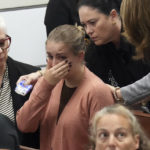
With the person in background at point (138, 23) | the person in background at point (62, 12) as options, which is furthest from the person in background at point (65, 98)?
the person in background at point (62, 12)

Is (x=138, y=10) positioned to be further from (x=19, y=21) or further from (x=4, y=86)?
(x=19, y=21)

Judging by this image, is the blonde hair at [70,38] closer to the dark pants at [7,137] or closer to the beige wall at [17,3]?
the dark pants at [7,137]

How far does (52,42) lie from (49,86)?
220 mm

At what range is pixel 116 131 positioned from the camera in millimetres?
1832

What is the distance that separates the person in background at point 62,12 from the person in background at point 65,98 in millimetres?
1057

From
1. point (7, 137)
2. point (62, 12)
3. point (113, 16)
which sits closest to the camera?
point (7, 137)

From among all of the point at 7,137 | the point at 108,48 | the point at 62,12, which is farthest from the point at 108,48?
the point at 7,137

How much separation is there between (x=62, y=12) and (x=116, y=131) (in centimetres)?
163

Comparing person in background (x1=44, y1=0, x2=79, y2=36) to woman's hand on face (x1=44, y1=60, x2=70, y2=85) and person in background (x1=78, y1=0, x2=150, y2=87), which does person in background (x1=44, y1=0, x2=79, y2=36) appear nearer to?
person in background (x1=78, y1=0, x2=150, y2=87)

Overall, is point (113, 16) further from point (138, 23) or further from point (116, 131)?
point (116, 131)

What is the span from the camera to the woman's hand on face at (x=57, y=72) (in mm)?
2100

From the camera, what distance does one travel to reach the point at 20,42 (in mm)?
3965

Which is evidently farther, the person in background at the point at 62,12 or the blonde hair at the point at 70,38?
the person in background at the point at 62,12

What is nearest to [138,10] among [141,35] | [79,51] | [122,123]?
[141,35]
